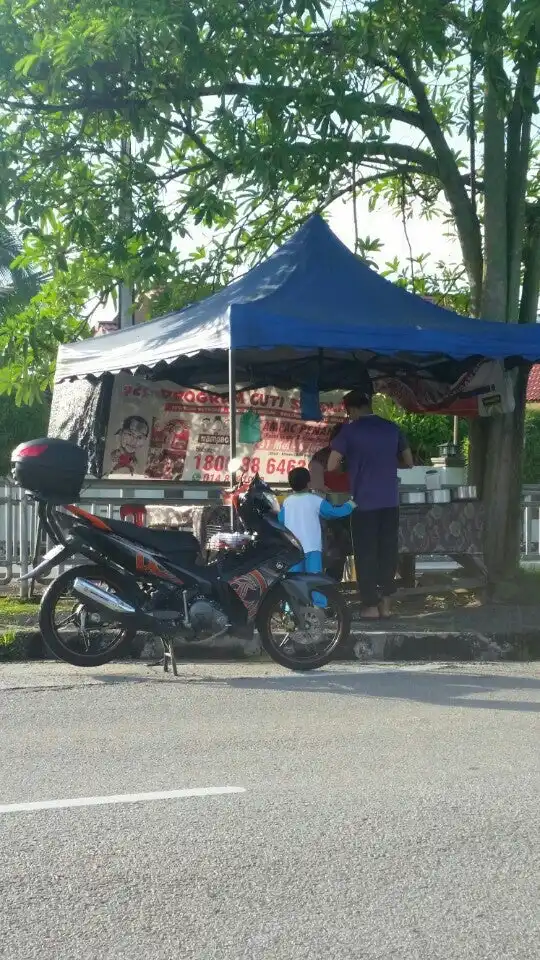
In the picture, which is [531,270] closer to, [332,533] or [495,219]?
[495,219]

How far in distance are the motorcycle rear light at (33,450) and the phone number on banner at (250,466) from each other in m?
4.80

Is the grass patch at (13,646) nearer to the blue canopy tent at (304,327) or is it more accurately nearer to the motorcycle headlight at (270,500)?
the motorcycle headlight at (270,500)

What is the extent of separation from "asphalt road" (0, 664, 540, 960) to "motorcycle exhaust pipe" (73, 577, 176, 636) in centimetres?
75

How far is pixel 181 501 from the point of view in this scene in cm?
1255

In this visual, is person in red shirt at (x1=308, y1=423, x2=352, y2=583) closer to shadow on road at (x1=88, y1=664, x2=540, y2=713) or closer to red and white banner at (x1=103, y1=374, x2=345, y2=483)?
red and white banner at (x1=103, y1=374, x2=345, y2=483)

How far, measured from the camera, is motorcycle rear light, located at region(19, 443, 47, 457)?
8422 millimetres

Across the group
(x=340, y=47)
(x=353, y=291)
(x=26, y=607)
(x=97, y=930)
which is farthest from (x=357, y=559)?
(x=97, y=930)

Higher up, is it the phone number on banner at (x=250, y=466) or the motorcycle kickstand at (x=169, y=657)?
the phone number on banner at (x=250, y=466)

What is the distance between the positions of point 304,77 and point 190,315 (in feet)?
7.58

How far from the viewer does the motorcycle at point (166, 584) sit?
330 inches

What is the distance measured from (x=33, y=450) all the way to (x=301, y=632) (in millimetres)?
2150

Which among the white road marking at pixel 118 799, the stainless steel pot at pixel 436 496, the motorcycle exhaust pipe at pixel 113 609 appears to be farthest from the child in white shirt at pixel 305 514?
the white road marking at pixel 118 799

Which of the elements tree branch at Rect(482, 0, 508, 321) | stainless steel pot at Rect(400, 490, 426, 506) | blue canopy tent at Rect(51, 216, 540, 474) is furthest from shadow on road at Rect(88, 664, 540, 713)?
tree branch at Rect(482, 0, 508, 321)

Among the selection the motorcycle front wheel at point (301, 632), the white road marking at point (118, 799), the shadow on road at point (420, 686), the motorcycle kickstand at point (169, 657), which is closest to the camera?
the white road marking at point (118, 799)
